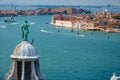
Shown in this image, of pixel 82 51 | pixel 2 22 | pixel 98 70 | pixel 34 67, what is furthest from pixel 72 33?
pixel 34 67

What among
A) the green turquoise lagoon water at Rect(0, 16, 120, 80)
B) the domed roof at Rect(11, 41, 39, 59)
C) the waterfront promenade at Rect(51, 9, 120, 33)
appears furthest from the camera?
the waterfront promenade at Rect(51, 9, 120, 33)

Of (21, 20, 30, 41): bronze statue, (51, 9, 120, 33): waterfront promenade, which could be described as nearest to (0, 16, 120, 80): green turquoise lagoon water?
(51, 9, 120, 33): waterfront promenade

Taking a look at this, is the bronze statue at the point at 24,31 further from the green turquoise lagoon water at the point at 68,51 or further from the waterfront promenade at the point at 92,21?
the waterfront promenade at the point at 92,21

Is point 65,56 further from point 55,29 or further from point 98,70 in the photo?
point 55,29

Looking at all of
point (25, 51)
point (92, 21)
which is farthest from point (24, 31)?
point (92, 21)

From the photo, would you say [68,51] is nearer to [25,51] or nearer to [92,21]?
[92,21]

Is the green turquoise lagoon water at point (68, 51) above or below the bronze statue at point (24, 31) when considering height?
below

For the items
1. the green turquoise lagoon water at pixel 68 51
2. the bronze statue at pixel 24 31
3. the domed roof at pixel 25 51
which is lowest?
the green turquoise lagoon water at pixel 68 51

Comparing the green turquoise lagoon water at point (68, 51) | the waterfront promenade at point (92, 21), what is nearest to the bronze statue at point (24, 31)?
the green turquoise lagoon water at point (68, 51)

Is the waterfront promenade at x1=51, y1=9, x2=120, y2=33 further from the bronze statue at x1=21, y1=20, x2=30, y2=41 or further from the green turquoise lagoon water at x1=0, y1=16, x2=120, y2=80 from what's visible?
the bronze statue at x1=21, y1=20, x2=30, y2=41
